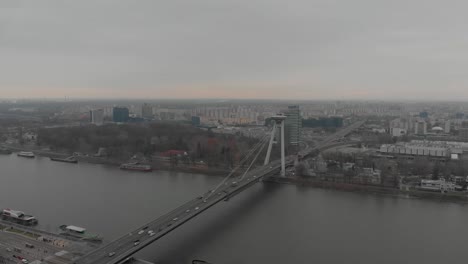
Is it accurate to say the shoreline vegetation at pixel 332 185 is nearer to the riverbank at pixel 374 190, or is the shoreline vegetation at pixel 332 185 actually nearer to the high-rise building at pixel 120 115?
the riverbank at pixel 374 190

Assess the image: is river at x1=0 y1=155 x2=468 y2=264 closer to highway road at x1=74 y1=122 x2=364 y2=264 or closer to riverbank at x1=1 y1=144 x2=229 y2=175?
highway road at x1=74 y1=122 x2=364 y2=264

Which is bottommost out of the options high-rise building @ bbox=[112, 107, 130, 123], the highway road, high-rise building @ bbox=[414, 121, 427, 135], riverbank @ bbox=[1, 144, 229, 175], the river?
the river

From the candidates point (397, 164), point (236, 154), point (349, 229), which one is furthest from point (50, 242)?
point (397, 164)

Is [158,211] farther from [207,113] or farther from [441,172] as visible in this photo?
[207,113]

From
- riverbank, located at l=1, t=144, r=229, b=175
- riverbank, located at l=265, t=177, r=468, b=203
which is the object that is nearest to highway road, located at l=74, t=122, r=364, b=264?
riverbank, located at l=265, t=177, r=468, b=203

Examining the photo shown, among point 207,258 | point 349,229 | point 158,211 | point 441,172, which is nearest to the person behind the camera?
point 207,258

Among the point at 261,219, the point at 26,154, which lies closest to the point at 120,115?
the point at 26,154

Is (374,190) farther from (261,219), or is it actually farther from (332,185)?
(261,219)
